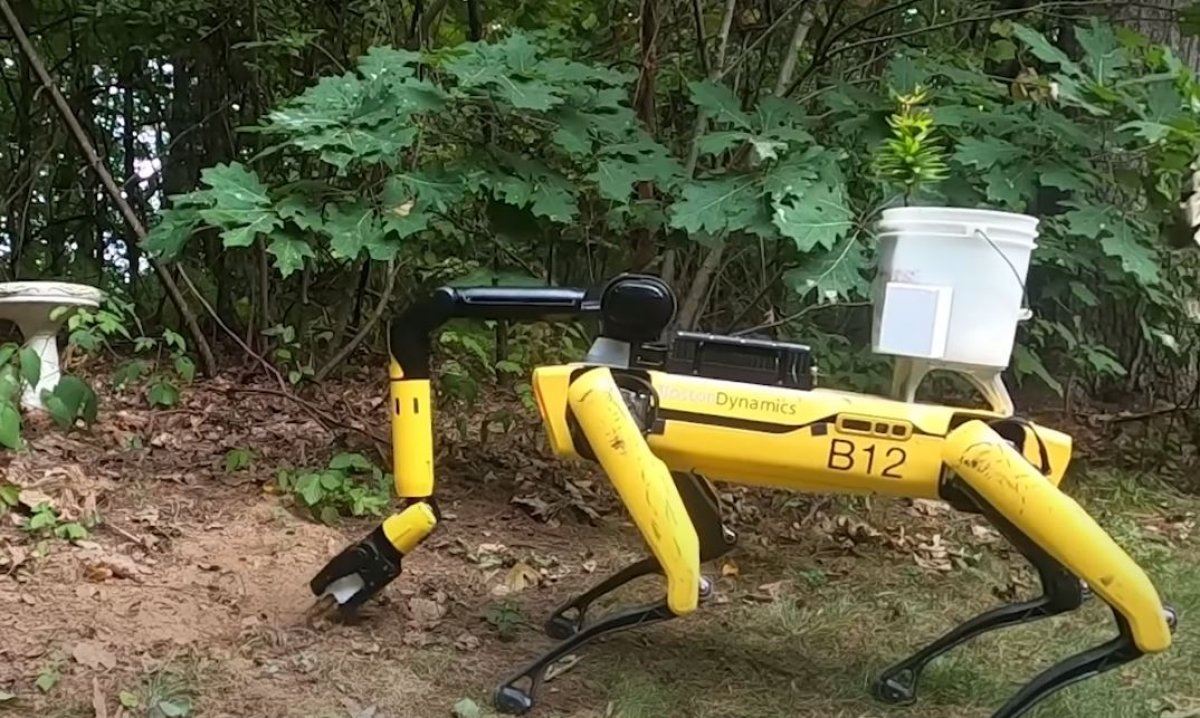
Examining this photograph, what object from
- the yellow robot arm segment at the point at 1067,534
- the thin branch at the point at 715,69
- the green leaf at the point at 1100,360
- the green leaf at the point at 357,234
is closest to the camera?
the yellow robot arm segment at the point at 1067,534

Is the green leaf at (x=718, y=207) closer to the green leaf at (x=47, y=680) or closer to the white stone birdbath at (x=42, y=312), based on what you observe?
the green leaf at (x=47, y=680)

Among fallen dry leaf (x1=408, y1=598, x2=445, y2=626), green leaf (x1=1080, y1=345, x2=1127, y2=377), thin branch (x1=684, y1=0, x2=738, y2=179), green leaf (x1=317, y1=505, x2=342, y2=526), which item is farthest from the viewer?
green leaf (x1=1080, y1=345, x2=1127, y2=377)

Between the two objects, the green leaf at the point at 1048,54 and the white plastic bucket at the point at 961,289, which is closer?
the white plastic bucket at the point at 961,289

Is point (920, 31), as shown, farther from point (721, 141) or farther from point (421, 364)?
point (421, 364)

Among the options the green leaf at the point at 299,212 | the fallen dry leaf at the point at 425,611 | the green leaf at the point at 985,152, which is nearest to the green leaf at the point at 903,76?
the green leaf at the point at 985,152

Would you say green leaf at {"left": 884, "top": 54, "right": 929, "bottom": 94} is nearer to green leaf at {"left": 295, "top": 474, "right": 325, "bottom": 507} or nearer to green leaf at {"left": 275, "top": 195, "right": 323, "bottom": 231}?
green leaf at {"left": 275, "top": 195, "right": 323, "bottom": 231}

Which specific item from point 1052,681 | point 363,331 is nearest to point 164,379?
point 363,331

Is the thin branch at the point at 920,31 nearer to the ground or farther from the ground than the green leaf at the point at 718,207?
farther from the ground

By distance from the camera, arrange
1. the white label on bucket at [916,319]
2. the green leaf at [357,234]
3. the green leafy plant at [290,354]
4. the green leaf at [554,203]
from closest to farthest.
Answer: the white label on bucket at [916,319]
the green leaf at [357,234]
the green leaf at [554,203]
the green leafy plant at [290,354]

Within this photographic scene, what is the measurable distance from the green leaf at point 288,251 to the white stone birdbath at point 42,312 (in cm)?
105

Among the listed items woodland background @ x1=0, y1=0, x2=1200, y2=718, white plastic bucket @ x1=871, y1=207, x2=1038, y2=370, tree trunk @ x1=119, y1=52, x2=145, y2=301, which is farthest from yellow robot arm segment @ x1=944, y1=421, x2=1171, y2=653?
tree trunk @ x1=119, y1=52, x2=145, y2=301

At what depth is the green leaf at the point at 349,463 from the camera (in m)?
3.09

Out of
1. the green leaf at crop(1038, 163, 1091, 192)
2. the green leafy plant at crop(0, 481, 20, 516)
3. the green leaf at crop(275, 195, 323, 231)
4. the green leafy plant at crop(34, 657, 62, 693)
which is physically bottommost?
the green leafy plant at crop(34, 657, 62, 693)

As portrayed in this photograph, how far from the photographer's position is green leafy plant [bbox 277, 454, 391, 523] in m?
2.91
